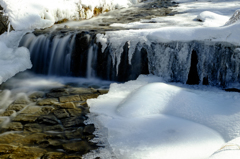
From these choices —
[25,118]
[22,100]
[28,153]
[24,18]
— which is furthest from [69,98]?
[24,18]

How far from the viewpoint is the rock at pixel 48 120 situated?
264cm

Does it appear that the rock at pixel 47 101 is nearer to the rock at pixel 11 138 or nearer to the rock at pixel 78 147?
the rock at pixel 11 138

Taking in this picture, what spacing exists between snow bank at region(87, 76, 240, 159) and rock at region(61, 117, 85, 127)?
8.4 inches

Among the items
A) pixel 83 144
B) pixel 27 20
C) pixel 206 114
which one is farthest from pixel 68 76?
pixel 206 114

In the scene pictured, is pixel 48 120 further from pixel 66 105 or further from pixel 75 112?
pixel 66 105

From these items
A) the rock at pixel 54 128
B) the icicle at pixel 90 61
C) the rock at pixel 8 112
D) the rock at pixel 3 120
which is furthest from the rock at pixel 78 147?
the icicle at pixel 90 61

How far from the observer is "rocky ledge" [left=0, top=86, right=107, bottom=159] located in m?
2.08

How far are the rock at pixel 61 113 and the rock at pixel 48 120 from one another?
2.6 inches

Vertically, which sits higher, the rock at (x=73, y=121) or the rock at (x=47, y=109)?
the rock at (x=47, y=109)

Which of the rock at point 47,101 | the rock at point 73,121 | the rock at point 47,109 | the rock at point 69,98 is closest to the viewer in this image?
the rock at point 73,121

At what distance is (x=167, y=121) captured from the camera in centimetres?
244

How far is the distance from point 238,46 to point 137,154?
8.30ft

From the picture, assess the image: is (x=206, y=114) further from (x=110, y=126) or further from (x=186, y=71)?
(x=186, y=71)

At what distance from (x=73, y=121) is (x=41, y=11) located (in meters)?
4.04
